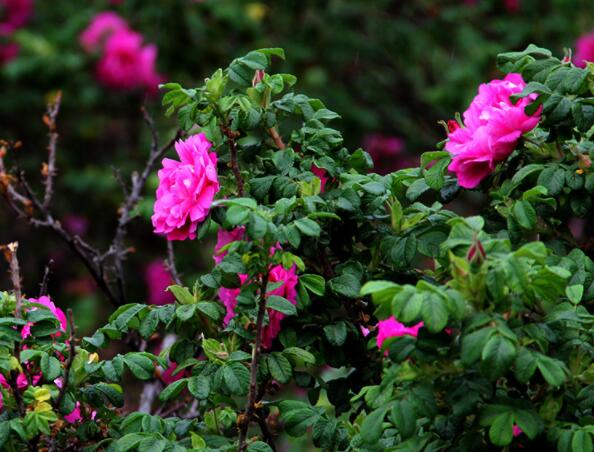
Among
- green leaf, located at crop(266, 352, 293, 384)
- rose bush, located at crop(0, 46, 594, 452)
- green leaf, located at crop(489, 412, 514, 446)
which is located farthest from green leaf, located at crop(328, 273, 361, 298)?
green leaf, located at crop(489, 412, 514, 446)

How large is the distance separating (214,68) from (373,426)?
340 centimetres

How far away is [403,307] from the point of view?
1.22m

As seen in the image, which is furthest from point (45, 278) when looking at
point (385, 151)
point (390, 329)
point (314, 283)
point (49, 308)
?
point (385, 151)

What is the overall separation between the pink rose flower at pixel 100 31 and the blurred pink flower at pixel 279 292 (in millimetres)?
3095

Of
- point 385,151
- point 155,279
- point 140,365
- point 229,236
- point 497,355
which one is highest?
point 497,355

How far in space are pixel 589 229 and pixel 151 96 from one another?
3.07 meters

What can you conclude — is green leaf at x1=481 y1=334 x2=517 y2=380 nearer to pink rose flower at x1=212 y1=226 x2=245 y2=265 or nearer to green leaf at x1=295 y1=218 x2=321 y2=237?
green leaf at x1=295 y1=218 x2=321 y2=237

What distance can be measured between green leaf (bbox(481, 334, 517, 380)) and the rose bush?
9cm

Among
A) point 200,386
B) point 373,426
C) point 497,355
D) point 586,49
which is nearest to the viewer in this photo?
point 497,355

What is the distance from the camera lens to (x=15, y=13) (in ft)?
15.7

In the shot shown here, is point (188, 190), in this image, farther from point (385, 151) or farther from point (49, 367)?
point (385, 151)

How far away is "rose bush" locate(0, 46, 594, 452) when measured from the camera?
1375 mm

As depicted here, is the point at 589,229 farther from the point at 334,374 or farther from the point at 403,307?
the point at 334,374

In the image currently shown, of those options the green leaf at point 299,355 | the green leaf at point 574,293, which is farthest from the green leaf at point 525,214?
the green leaf at point 299,355
